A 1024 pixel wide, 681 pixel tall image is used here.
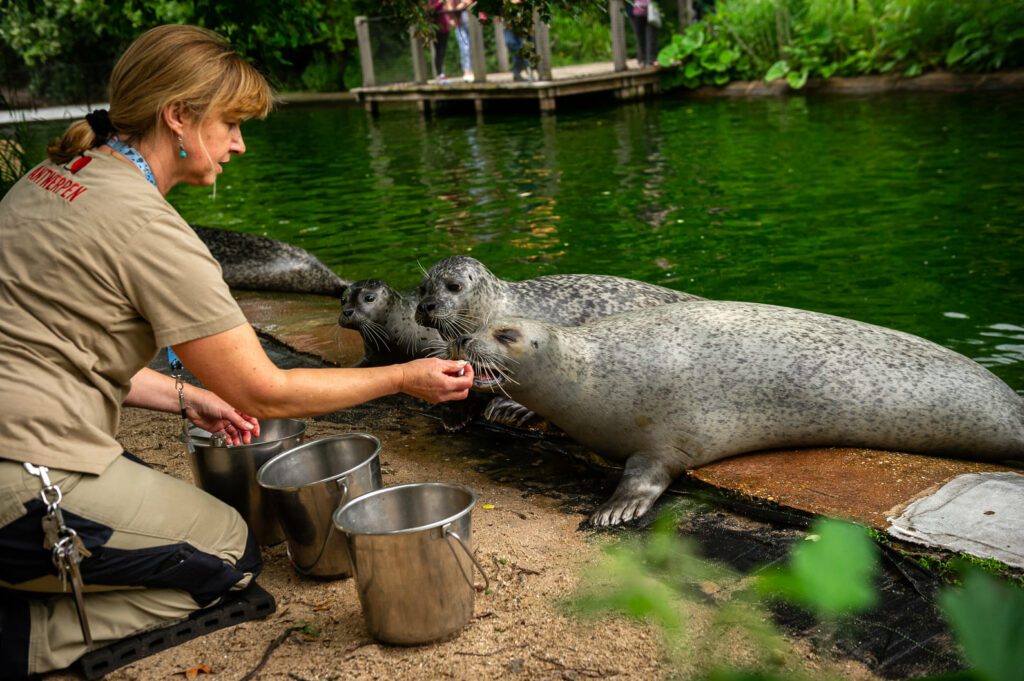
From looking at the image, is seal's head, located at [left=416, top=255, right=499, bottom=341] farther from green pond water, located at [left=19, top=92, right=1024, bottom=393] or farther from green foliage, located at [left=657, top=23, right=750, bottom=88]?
green foliage, located at [left=657, top=23, right=750, bottom=88]

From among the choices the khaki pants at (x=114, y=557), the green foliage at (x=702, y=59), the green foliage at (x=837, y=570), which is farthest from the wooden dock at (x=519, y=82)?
the green foliage at (x=837, y=570)

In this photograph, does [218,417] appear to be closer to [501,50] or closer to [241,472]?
[241,472]

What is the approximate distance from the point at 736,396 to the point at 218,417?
1.95 meters

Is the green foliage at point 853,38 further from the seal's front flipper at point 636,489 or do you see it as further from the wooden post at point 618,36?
the seal's front flipper at point 636,489

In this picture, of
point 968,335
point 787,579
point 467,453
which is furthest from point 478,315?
point 787,579

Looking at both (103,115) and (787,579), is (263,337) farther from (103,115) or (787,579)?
(787,579)

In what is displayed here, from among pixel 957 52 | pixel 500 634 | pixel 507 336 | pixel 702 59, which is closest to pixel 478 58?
pixel 702 59

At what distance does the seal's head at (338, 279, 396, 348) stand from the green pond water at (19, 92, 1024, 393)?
8.23 ft

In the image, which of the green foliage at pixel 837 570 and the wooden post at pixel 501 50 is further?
the wooden post at pixel 501 50

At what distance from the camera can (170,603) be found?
9.20 ft

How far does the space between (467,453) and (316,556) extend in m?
1.23

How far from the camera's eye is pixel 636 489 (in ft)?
11.6

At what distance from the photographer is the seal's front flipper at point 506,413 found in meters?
4.45

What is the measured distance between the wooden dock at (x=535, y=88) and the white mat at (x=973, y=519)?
15062mm
